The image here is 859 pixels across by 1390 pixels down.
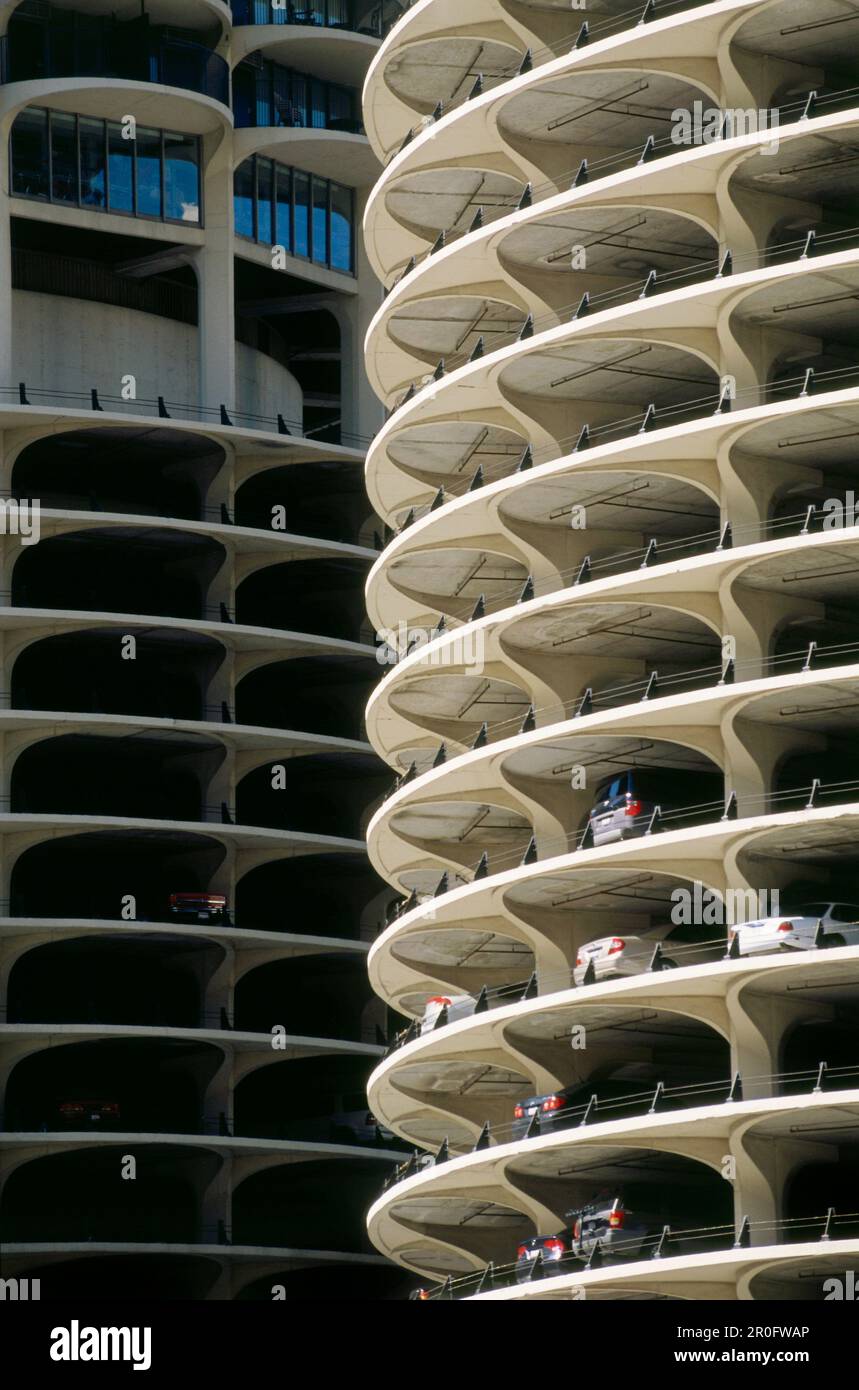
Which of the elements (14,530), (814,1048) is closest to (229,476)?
(14,530)

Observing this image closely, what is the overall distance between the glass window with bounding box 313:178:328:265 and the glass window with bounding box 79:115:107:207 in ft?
26.9

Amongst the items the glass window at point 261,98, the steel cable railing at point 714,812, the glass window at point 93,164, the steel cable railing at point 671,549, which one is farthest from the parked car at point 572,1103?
the glass window at point 261,98

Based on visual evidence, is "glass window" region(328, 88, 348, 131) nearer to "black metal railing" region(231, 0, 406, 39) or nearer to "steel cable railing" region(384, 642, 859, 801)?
"black metal railing" region(231, 0, 406, 39)

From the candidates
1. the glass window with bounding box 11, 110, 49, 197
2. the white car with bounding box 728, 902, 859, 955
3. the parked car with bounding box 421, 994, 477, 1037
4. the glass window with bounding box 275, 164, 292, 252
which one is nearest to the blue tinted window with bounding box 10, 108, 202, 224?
the glass window with bounding box 11, 110, 49, 197

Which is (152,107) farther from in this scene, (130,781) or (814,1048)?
(814,1048)

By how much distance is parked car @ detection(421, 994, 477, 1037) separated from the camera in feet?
222

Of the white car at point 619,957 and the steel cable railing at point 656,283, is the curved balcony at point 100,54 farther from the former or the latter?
the white car at point 619,957

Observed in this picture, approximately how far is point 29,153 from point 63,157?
1013mm

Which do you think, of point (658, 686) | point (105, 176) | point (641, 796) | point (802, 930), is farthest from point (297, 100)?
point (802, 930)

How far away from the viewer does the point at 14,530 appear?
91.8 m
